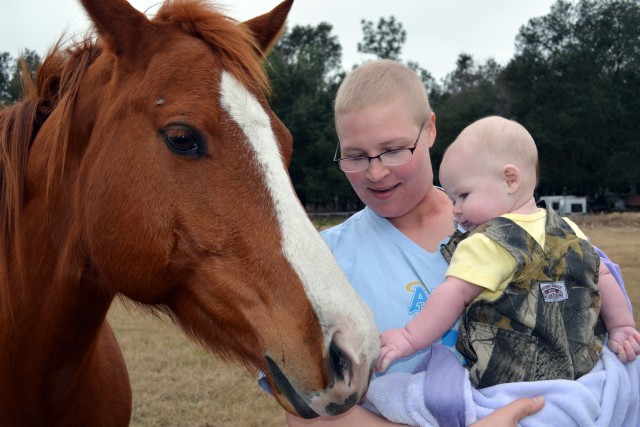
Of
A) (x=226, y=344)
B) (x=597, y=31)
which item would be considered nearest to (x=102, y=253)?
(x=226, y=344)

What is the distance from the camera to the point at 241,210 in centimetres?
181

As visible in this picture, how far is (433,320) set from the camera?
1.87m

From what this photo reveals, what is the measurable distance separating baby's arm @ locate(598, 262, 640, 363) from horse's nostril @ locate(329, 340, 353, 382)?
104 centimetres

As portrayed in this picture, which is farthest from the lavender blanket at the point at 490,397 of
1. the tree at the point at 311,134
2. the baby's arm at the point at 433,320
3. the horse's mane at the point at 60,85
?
the tree at the point at 311,134

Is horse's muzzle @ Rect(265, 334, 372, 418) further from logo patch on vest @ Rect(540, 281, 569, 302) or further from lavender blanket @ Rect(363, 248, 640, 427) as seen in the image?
logo patch on vest @ Rect(540, 281, 569, 302)

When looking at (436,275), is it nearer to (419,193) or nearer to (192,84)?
(419,193)

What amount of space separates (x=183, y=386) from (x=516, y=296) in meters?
4.58

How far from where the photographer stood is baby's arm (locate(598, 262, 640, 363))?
6.78ft

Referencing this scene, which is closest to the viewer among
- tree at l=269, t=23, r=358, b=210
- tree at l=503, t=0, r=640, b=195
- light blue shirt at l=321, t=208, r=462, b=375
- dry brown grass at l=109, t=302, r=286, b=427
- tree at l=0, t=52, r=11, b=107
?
light blue shirt at l=321, t=208, r=462, b=375

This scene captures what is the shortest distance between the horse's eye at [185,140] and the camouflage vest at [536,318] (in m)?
0.96

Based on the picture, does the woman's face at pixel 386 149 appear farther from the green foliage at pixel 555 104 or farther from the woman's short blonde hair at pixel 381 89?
the green foliage at pixel 555 104

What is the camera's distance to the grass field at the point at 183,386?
5.09m

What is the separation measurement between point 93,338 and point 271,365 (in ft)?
3.68

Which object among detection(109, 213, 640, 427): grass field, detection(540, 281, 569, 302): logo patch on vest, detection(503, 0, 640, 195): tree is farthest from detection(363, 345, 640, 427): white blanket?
detection(503, 0, 640, 195): tree
